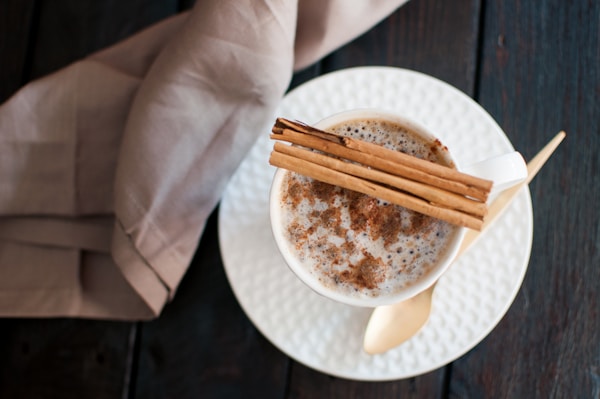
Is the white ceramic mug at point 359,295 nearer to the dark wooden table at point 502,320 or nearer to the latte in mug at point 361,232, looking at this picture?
the latte in mug at point 361,232

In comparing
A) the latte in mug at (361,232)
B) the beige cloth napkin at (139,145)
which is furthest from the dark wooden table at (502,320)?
the latte in mug at (361,232)

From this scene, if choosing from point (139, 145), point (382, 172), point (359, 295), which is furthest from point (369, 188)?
point (139, 145)

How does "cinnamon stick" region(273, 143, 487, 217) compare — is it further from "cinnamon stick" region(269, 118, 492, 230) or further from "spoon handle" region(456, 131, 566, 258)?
"spoon handle" region(456, 131, 566, 258)

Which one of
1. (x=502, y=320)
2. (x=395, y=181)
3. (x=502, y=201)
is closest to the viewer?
(x=395, y=181)

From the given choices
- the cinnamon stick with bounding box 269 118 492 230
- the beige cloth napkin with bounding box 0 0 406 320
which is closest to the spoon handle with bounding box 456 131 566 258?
the cinnamon stick with bounding box 269 118 492 230

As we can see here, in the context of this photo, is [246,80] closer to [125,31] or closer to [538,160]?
[125,31]

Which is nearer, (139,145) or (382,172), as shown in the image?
(382,172)

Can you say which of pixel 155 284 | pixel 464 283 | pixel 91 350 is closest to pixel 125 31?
pixel 155 284

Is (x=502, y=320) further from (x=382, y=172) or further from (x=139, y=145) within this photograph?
(x=139, y=145)
